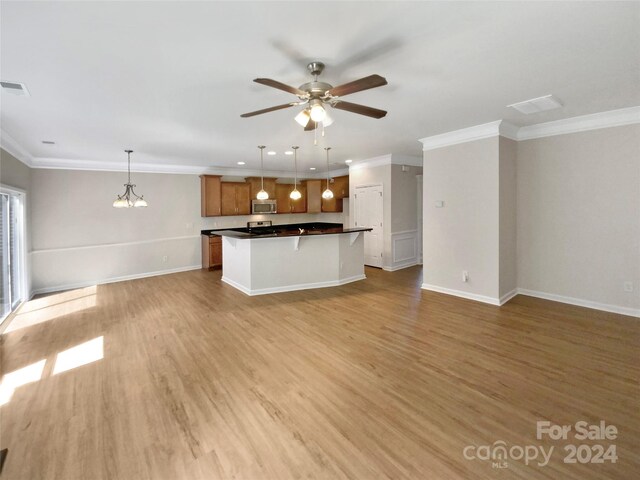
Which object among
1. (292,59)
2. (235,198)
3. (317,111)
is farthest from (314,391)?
(235,198)

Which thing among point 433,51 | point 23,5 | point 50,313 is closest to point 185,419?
point 23,5

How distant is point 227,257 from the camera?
617 cm

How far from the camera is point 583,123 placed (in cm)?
418

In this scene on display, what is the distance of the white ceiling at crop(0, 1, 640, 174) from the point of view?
1.86 m

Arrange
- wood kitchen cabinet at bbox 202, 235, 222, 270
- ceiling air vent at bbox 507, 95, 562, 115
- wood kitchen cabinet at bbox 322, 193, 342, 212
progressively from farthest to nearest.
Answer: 1. wood kitchen cabinet at bbox 322, 193, 342, 212
2. wood kitchen cabinet at bbox 202, 235, 222, 270
3. ceiling air vent at bbox 507, 95, 562, 115

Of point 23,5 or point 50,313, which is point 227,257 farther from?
point 23,5

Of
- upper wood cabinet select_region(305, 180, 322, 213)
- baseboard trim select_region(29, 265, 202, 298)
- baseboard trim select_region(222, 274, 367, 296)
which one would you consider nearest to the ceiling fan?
baseboard trim select_region(222, 274, 367, 296)

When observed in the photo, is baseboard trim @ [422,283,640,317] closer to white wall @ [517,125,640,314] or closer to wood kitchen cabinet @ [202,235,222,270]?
white wall @ [517,125,640,314]

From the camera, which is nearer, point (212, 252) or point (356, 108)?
point (356, 108)

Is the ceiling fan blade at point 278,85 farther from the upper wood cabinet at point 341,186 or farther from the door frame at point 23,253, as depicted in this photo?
the upper wood cabinet at point 341,186

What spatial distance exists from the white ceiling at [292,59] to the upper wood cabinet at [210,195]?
10.8ft

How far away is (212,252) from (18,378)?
4.83m

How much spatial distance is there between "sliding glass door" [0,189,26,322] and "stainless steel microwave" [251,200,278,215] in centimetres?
454

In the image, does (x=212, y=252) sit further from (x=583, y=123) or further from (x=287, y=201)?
(x=583, y=123)
